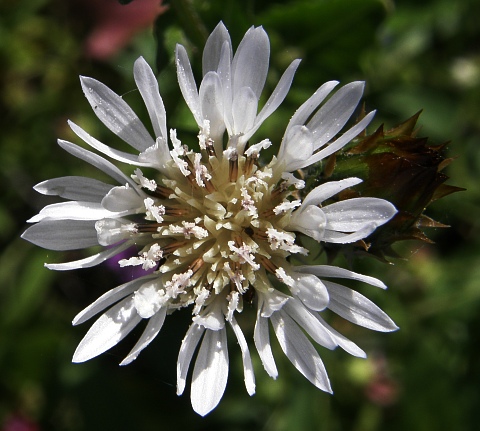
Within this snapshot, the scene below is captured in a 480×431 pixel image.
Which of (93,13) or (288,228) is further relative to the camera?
(93,13)

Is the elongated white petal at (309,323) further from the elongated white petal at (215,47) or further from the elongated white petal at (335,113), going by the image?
the elongated white petal at (215,47)

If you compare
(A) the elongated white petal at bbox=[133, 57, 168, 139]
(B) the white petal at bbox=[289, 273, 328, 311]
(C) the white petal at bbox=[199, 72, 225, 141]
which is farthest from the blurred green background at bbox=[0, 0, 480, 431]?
(B) the white petal at bbox=[289, 273, 328, 311]

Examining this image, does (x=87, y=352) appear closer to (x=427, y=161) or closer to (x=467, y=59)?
(x=427, y=161)

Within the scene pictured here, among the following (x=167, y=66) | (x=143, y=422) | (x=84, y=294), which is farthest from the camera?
(x=84, y=294)

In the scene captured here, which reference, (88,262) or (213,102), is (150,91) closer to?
(213,102)

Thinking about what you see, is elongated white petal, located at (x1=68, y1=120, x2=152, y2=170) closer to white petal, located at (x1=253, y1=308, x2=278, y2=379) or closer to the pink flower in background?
white petal, located at (x1=253, y1=308, x2=278, y2=379)

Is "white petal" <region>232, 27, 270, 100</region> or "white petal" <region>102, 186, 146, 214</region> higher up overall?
"white petal" <region>232, 27, 270, 100</region>

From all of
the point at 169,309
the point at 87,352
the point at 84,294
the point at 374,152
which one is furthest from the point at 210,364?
the point at 84,294
